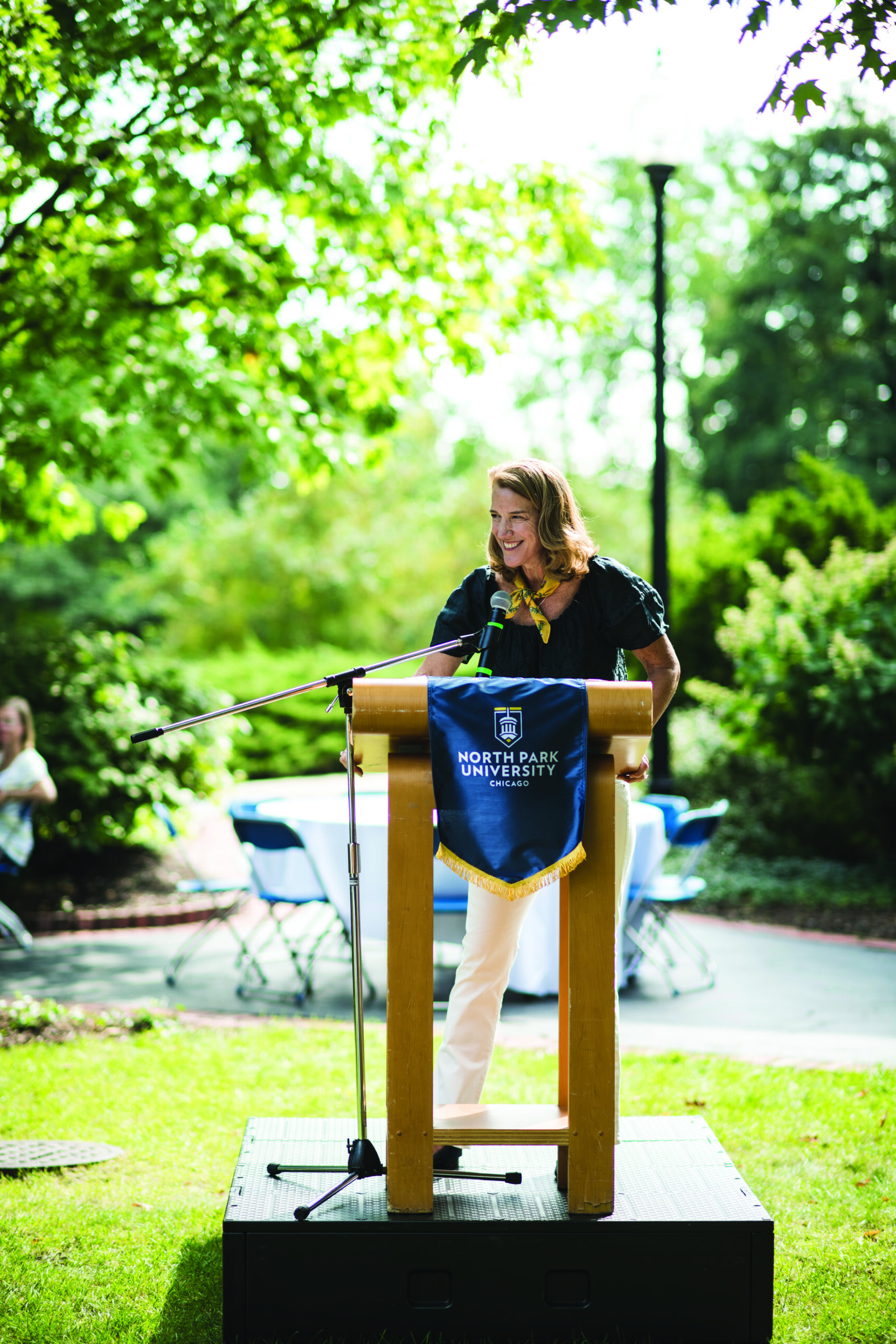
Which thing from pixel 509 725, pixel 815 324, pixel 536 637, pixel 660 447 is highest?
pixel 815 324

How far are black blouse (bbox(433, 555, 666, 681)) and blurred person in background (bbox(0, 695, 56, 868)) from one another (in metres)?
5.09

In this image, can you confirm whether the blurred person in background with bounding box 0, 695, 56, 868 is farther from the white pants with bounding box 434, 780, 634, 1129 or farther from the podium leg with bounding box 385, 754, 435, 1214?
the podium leg with bounding box 385, 754, 435, 1214

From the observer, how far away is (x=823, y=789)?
11375 millimetres

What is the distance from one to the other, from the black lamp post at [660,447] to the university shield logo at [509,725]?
701 cm

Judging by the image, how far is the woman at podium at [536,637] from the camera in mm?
3535

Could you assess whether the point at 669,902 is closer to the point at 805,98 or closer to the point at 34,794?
the point at 34,794

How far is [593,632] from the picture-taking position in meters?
3.69

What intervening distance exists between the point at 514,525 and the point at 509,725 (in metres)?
0.72

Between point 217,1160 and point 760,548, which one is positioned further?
point 760,548

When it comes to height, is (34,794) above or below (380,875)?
above

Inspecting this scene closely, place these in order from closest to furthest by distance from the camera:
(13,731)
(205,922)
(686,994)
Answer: (686,994)
(205,922)
(13,731)

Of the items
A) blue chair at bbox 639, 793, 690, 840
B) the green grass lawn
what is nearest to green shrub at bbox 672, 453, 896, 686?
blue chair at bbox 639, 793, 690, 840

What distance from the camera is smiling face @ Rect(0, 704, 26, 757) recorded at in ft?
27.0

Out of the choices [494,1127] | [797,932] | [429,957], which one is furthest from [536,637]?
[797,932]
